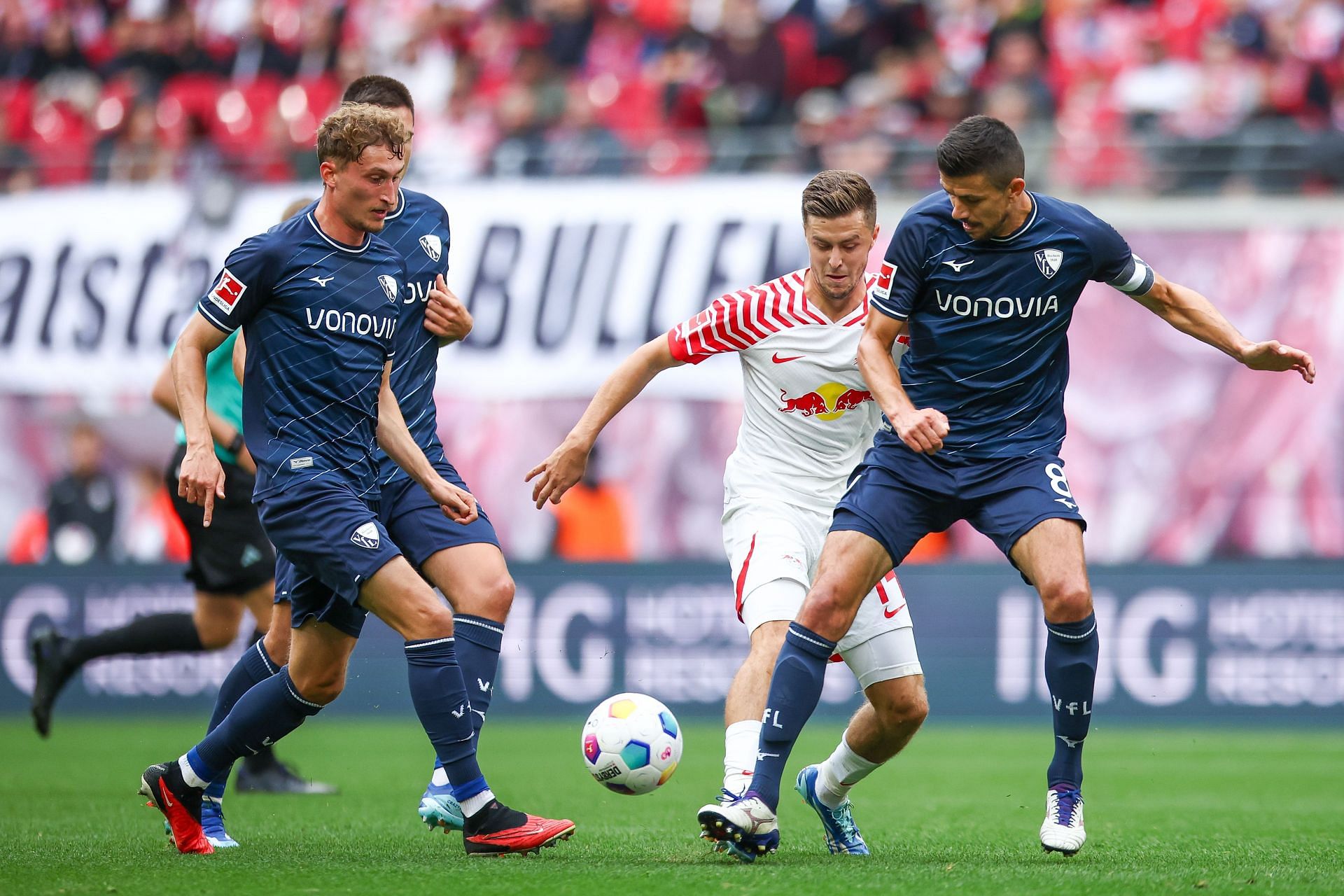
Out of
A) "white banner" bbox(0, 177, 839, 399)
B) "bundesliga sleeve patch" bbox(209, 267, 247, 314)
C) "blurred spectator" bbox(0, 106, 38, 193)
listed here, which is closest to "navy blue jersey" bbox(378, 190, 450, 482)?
"bundesliga sleeve patch" bbox(209, 267, 247, 314)

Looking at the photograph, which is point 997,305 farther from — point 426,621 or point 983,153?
point 426,621

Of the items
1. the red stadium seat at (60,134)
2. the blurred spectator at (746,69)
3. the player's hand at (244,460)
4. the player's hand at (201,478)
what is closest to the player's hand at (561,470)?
the player's hand at (201,478)

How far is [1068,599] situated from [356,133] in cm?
282

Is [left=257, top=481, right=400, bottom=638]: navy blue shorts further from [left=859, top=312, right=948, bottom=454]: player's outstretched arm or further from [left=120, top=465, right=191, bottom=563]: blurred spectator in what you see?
[left=120, top=465, right=191, bottom=563]: blurred spectator

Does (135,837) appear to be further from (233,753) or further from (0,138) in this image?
(0,138)

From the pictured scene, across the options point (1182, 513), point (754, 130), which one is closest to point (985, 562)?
point (1182, 513)

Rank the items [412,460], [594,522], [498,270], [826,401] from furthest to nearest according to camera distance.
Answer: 1. [498,270]
2. [594,522]
3. [826,401]
4. [412,460]

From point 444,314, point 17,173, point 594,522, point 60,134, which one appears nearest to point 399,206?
point 444,314

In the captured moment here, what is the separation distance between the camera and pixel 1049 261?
232 inches

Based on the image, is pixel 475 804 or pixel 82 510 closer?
pixel 475 804

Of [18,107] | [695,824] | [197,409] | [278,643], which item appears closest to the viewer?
[197,409]

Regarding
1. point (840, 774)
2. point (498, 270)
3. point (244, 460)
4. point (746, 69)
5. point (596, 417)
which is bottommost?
point (840, 774)

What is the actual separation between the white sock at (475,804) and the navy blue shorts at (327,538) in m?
0.75

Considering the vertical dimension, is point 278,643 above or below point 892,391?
below
